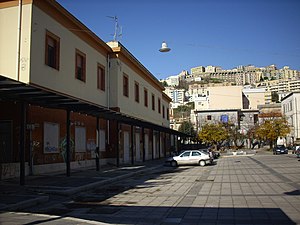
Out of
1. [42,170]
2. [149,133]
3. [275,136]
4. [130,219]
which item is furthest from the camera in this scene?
[275,136]

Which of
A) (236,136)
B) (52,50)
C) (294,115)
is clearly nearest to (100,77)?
(52,50)

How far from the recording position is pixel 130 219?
29.2 feet

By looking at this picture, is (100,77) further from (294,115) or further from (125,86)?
→ (294,115)

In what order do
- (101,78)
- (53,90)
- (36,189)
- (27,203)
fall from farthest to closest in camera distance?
(101,78) < (53,90) < (36,189) < (27,203)

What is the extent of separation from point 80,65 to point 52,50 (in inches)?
155

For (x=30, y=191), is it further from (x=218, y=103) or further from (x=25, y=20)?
(x=218, y=103)

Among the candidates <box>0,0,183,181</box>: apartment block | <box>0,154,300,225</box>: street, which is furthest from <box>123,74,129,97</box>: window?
<box>0,154,300,225</box>: street

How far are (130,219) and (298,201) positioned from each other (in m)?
5.58

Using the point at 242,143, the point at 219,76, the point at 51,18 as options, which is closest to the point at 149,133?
the point at 51,18

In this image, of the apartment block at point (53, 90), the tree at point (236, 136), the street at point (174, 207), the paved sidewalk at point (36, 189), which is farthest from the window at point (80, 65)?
the tree at point (236, 136)

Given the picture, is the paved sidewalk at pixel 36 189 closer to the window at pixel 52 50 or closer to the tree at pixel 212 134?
the window at pixel 52 50

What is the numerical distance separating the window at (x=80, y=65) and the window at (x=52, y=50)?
9.28 ft

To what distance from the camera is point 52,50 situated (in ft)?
67.4

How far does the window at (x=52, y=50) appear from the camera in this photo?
1973cm
